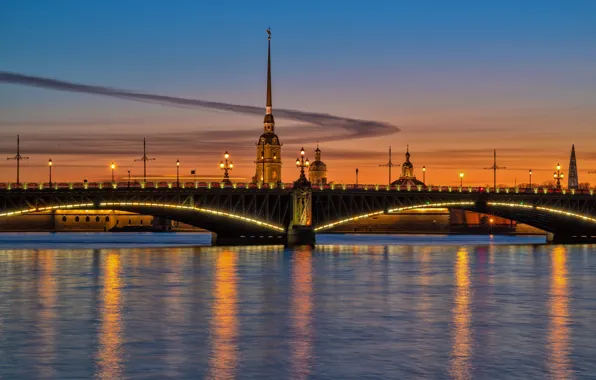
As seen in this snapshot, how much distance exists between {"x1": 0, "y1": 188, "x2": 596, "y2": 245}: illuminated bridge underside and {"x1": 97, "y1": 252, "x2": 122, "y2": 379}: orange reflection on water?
52528mm

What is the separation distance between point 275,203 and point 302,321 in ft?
292

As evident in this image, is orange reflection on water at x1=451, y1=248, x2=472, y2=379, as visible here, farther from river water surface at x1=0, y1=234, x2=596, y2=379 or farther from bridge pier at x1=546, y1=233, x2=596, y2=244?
bridge pier at x1=546, y1=233, x2=596, y2=244

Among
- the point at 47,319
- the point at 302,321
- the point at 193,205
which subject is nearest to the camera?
the point at 302,321

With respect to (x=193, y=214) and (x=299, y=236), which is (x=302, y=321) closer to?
(x=193, y=214)

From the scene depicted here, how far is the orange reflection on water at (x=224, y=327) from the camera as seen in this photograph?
35281 millimetres

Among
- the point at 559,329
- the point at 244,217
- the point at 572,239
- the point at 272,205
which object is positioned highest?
the point at 272,205

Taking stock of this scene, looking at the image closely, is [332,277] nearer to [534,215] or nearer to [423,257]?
[423,257]

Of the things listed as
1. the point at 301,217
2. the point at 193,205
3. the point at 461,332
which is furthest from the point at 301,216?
the point at 461,332

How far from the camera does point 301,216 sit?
136750 millimetres

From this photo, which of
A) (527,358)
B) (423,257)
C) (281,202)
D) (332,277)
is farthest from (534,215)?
(527,358)

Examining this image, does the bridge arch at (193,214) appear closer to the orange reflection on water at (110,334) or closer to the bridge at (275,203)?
the bridge at (275,203)

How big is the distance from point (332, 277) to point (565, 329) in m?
33.8

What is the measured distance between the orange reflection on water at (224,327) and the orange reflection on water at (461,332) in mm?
6875

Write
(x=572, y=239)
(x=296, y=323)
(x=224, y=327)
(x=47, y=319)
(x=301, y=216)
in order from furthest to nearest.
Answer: (x=572, y=239), (x=301, y=216), (x=47, y=319), (x=296, y=323), (x=224, y=327)
